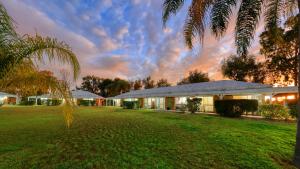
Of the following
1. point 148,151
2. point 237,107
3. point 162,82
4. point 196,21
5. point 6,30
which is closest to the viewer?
point 6,30

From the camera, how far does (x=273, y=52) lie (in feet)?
119

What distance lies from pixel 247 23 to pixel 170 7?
2787 millimetres

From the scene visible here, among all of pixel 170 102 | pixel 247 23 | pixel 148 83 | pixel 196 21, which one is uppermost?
pixel 148 83

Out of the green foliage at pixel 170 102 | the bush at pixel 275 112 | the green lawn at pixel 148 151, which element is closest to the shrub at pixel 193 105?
the bush at pixel 275 112

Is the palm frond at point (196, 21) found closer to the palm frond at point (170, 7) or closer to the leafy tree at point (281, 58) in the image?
the palm frond at point (170, 7)

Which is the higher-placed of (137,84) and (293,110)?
(137,84)

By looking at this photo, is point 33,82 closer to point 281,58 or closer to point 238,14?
point 238,14

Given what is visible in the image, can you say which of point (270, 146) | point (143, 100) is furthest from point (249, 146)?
point (143, 100)

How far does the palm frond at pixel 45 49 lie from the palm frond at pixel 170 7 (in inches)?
160

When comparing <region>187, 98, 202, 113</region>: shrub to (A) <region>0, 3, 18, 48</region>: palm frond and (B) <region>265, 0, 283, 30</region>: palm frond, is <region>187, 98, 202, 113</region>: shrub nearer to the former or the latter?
(B) <region>265, 0, 283, 30</region>: palm frond

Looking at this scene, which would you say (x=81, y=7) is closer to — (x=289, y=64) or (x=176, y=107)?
(x=176, y=107)

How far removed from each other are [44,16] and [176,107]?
25433mm

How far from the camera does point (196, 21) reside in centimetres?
739

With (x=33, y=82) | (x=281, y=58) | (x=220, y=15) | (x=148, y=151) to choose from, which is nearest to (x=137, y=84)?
(x=281, y=58)
